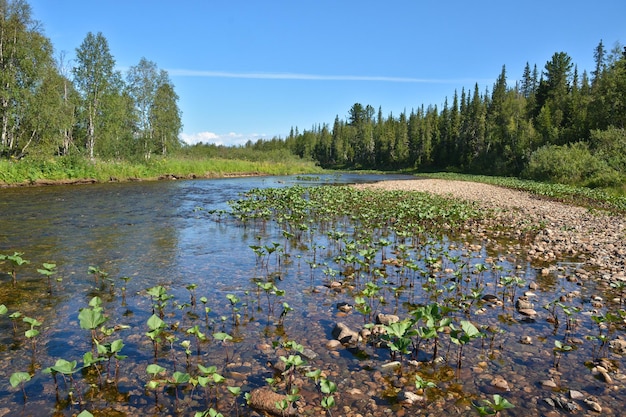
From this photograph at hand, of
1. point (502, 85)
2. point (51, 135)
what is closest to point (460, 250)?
point (51, 135)

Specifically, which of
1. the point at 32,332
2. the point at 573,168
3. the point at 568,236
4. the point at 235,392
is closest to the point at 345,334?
the point at 235,392

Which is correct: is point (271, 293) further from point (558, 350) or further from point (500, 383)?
point (558, 350)

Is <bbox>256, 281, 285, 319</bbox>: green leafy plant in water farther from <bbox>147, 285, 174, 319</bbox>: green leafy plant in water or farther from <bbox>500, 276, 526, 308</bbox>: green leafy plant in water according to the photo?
<bbox>500, 276, 526, 308</bbox>: green leafy plant in water

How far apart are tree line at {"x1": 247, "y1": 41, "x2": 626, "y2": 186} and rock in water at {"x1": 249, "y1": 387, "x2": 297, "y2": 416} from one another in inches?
1394

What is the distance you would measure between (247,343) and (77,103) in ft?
146

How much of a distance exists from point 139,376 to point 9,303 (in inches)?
163

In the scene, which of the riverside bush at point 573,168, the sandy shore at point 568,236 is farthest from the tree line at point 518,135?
the sandy shore at point 568,236

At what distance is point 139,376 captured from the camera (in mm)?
5039

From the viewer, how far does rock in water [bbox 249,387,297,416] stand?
4316 millimetres

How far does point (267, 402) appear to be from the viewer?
173 inches

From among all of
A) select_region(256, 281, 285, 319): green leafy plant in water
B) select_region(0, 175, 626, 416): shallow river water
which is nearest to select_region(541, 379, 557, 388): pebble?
select_region(0, 175, 626, 416): shallow river water

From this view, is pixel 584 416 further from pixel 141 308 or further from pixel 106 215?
→ pixel 106 215

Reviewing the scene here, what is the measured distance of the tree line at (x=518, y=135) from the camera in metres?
40.8

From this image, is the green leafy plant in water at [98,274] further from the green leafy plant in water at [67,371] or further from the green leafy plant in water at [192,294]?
the green leafy plant in water at [67,371]
